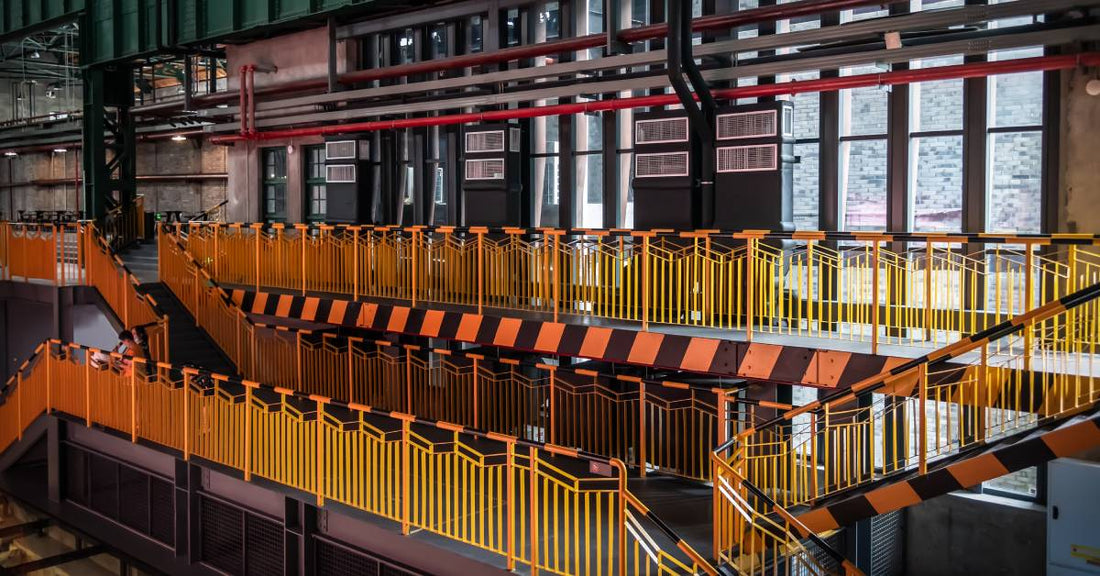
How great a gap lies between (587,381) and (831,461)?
4.67 meters

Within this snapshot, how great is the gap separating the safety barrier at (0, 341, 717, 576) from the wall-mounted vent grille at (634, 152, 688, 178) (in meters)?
4.76

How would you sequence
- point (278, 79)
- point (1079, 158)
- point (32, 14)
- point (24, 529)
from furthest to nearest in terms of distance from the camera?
point (32, 14) → point (278, 79) → point (24, 529) → point (1079, 158)

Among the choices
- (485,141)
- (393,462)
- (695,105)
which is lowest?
(393,462)

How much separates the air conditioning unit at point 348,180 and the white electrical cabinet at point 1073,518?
13.9 metres

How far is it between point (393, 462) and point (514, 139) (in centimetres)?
702

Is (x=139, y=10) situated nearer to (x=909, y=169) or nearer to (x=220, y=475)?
(x=220, y=475)

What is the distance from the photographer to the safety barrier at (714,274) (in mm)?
10602

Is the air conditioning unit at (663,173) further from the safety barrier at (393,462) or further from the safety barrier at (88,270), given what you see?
the safety barrier at (88,270)

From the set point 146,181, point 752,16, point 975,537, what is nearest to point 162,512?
point 752,16

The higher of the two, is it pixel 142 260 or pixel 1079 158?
pixel 1079 158

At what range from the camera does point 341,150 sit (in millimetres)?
20625

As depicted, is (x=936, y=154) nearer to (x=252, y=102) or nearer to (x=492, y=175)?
(x=492, y=175)

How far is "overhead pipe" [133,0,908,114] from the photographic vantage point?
1330cm

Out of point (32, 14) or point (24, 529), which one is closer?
point (24, 529)
